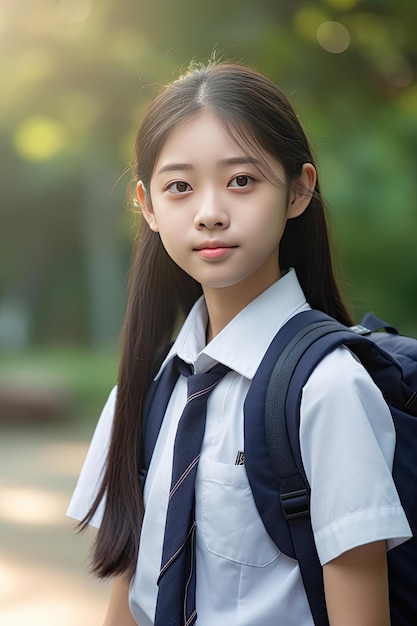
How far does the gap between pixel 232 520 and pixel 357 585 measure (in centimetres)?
18

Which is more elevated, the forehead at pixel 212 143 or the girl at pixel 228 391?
the forehead at pixel 212 143

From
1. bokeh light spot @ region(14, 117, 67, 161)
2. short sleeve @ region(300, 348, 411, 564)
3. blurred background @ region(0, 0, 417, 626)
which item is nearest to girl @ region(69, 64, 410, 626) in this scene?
short sleeve @ region(300, 348, 411, 564)

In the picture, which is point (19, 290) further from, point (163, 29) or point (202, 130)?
point (202, 130)

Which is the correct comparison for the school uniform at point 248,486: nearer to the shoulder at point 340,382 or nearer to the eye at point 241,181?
the shoulder at point 340,382

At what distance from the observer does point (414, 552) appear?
110cm

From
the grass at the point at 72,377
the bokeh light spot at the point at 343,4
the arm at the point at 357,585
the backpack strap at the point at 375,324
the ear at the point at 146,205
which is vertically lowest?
the grass at the point at 72,377

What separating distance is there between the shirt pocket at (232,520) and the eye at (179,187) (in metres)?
0.37

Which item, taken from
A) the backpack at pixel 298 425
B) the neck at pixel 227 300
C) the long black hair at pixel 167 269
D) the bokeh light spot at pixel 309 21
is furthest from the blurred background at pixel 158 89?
the backpack at pixel 298 425

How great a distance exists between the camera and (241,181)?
1.17m

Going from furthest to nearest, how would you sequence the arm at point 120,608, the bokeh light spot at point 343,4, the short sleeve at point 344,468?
1. the bokeh light spot at point 343,4
2. the arm at point 120,608
3. the short sleeve at point 344,468

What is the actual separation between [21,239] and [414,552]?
1257cm

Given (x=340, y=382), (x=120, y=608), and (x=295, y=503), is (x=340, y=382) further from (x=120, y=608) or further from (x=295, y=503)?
(x=120, y=608)

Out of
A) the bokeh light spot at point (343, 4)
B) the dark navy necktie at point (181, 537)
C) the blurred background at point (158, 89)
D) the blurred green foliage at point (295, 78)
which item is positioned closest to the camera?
the dark navy necktie at point (181, 537)

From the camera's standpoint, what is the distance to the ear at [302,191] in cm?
124
